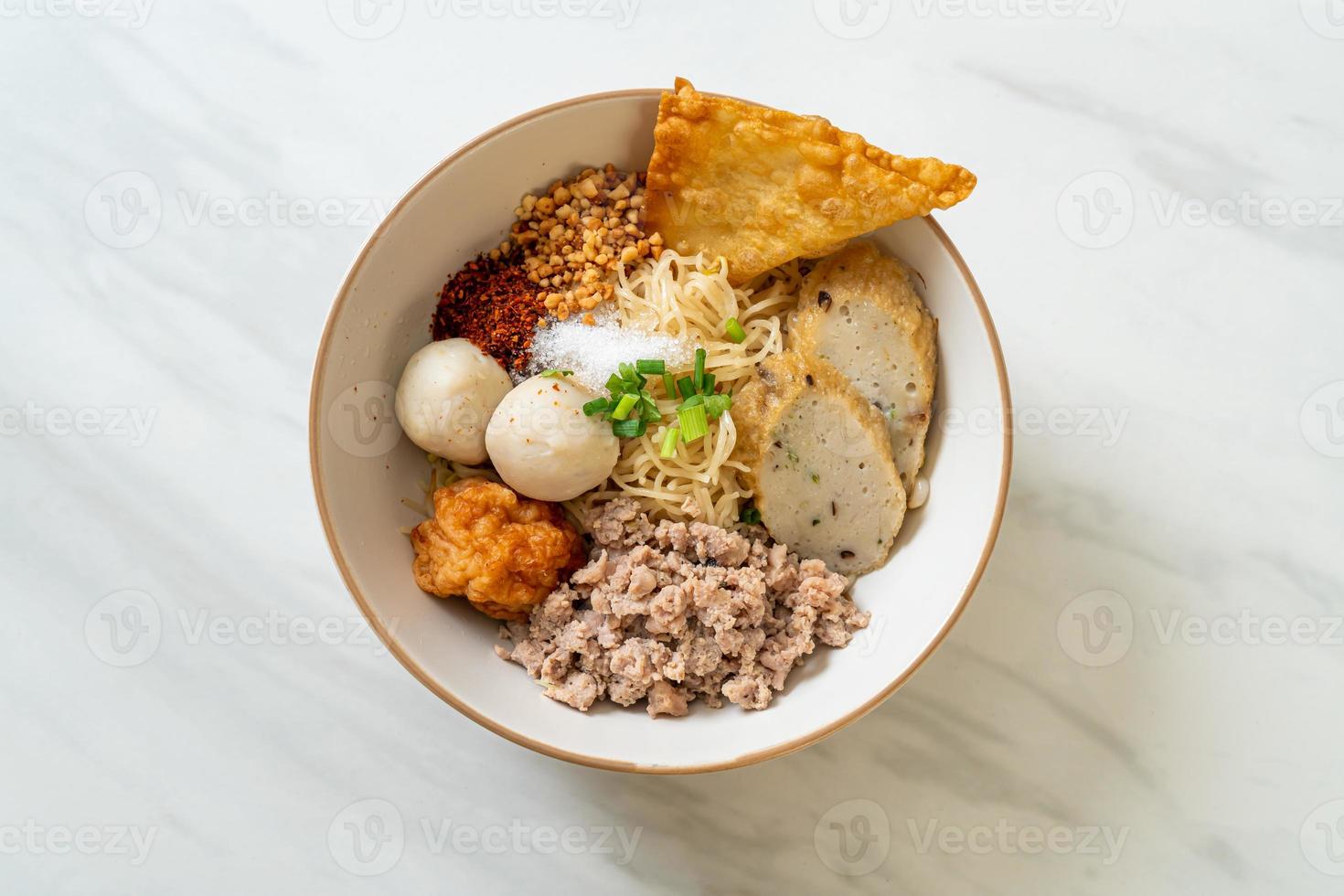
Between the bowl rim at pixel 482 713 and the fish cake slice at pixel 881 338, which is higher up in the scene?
the fish cake slice at pixel 881 338

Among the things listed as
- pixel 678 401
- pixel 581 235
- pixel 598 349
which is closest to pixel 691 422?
pixel 678 401

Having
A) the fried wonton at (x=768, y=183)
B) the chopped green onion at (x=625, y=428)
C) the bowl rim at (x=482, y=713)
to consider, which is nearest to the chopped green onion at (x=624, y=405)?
the chopped green onion at (x=625, y=428)

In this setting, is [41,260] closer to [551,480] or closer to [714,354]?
[551,480]

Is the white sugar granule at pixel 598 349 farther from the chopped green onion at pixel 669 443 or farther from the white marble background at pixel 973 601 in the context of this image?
the white marble background at pixel 973 601

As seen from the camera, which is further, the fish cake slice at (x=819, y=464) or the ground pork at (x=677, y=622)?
the fish cake slice at (x=819, y=464)

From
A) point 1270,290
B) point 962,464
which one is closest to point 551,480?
point 962,464

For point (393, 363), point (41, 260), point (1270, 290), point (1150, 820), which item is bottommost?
point (1150, 820)
